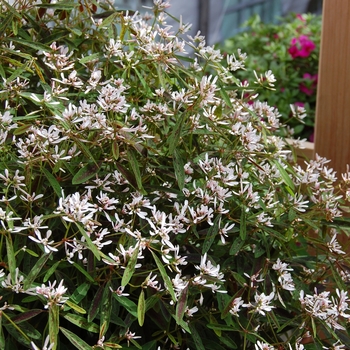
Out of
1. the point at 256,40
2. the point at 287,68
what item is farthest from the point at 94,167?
the point at 256,40

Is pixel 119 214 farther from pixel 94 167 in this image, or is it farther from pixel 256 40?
pixel 256 40

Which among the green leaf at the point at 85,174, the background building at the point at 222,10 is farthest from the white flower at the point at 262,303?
the background building at the point at 222,10

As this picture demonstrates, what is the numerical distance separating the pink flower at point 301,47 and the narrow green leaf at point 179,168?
8.00 feet

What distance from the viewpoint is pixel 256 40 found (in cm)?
353

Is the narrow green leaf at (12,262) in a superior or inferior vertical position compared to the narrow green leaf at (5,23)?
inferior

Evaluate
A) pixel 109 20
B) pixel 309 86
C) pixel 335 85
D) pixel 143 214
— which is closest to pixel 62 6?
pixel 109 20

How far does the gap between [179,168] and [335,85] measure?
699mm

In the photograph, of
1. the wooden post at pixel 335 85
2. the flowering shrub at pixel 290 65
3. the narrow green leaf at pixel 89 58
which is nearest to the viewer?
the narrow green leaf at pixel 89 58

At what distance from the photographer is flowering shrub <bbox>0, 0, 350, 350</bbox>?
74 centimetres

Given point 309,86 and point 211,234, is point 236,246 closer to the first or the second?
point 211,234

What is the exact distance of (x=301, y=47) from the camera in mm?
3189

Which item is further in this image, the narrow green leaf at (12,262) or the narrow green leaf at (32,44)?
the narrow green leaf at (32,44)

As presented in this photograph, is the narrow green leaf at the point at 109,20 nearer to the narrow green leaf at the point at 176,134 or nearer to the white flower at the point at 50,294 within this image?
the narrow green leaf at the point at 176,134

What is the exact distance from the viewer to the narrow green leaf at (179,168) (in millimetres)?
791
